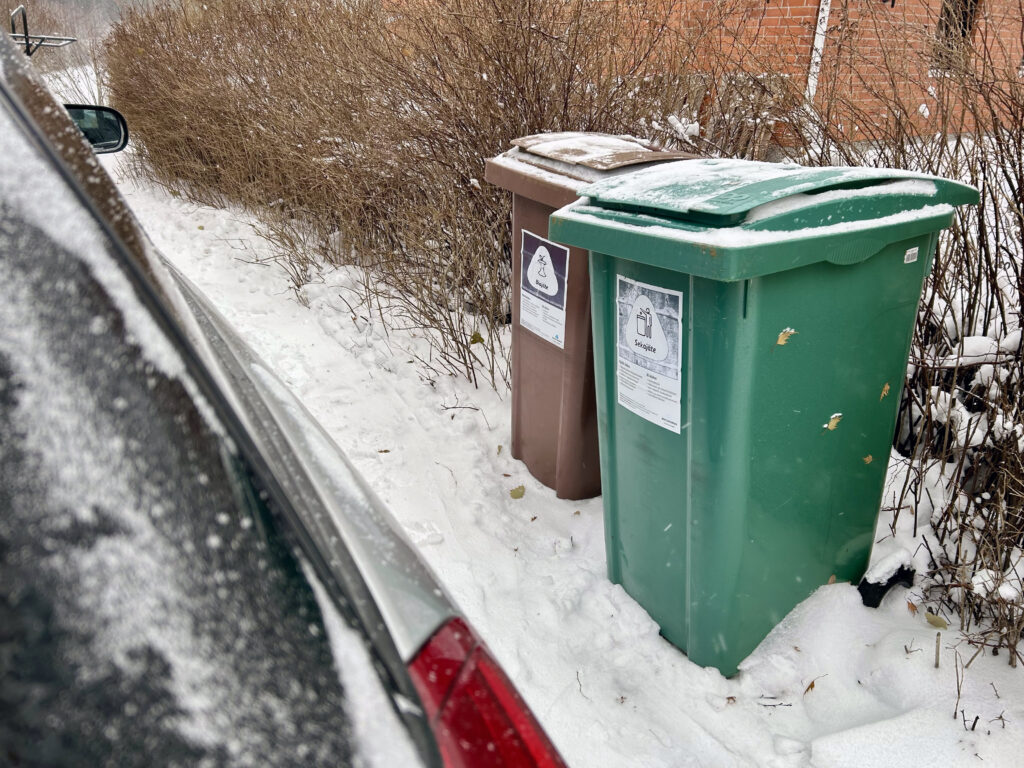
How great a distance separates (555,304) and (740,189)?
1096 millimetres

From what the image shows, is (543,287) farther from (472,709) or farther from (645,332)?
(472,709)

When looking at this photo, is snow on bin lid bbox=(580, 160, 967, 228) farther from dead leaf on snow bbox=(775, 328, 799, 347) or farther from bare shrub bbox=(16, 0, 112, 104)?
bare shrub bbox=(16, 0, 112, 104)

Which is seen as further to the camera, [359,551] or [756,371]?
[756,371]

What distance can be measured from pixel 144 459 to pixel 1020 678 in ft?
8.39

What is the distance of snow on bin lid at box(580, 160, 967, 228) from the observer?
1.88 m

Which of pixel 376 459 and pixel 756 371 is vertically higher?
pixel 756 371

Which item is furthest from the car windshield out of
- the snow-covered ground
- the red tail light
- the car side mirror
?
the car side mirror

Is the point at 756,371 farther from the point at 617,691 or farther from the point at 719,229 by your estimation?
the point at 617,691

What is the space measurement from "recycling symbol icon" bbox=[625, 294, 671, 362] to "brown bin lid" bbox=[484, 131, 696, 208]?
63 cm

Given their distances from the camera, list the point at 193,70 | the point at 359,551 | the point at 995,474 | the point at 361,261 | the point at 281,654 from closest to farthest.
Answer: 1. the point at 281,654
2. the point at 359,551
3. the point at 995,474
4. the point at 361,261
5. the point at 193,70

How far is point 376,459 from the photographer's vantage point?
3799 mm

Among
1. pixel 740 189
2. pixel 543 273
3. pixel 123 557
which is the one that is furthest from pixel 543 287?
pixel 123 557

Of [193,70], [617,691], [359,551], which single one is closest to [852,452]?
[617,691]

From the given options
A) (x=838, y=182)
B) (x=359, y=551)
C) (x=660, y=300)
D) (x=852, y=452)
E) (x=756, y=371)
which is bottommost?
(x=852, y=452)
